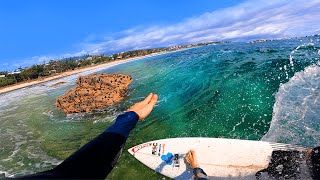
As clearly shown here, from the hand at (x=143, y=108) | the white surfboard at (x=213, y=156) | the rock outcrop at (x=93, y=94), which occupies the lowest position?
the white surfboard at (x=213, y=156)

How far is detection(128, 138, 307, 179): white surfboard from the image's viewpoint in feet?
25.9

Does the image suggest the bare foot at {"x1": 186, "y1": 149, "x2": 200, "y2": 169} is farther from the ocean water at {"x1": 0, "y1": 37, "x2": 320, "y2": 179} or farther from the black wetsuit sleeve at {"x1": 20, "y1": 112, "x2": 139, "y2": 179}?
the black wetsuit sleeve at {"x1": 20, "y1": 112, "x2": 139, "y2": 179}

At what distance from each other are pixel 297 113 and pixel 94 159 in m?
Answer: 9.63

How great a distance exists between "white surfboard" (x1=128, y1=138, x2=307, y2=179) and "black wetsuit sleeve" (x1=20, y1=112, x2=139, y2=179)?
4.96 metres

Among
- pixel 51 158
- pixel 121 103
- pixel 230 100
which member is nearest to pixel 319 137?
pixel 230 100

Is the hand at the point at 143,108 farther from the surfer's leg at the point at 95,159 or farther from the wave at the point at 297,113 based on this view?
the wave at the point at 297,113

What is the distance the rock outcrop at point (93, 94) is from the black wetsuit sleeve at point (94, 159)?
15174mm

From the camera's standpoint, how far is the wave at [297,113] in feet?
30.1

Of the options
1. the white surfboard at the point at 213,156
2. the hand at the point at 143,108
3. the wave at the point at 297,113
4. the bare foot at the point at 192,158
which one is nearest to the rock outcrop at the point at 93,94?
the white surfboard at the point at 213,156

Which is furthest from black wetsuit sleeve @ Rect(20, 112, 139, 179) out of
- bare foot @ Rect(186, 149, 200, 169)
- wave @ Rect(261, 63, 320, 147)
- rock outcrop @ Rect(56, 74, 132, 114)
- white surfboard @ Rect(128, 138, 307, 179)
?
rock outcrop @ Rect(56, 74, 132, 114)

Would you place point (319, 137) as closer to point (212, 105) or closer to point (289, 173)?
point (289, 173)

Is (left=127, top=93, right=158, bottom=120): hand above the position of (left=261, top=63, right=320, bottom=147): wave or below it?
above

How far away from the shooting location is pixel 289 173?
7.23m

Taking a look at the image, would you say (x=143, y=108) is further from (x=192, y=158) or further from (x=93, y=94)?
(x=93, y=94)
